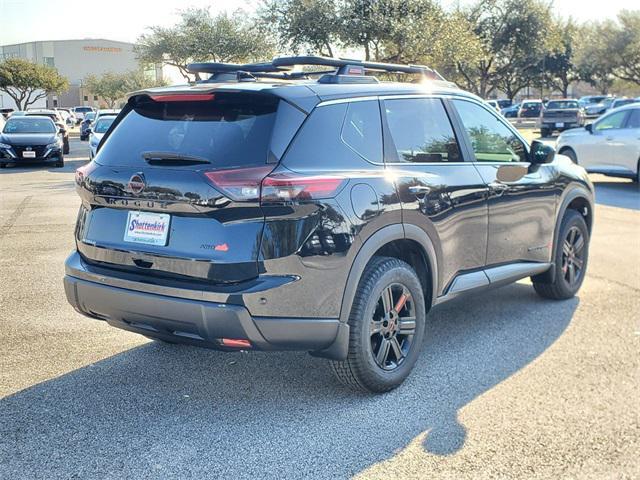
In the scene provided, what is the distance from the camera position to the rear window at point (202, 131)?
12.3ft

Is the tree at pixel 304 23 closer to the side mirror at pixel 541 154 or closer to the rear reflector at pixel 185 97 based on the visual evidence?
the side mirror at pixel 541 154

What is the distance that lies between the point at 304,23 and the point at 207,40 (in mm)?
11469

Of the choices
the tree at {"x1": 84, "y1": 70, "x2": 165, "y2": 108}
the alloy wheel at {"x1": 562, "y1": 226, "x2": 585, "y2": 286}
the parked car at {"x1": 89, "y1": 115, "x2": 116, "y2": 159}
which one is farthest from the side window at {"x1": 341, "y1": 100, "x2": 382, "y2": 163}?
the tree at {"x1": 84, "y1": 70, "x2": 165, "y2": 108}

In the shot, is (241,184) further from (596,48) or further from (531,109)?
(596,48)

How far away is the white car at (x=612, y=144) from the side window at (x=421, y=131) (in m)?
10.7

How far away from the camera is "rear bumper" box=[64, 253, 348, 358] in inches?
143

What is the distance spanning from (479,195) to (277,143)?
187 cm

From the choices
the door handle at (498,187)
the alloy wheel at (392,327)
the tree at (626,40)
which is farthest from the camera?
the tree at (626,40)

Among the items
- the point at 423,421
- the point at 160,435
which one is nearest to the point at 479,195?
the point at 423,421

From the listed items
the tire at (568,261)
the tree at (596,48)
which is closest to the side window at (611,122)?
the tire at (568,261)

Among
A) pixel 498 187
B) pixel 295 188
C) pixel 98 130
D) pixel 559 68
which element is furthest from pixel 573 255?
pixel 559 68

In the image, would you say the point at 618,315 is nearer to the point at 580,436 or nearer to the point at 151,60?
the point at 580,436

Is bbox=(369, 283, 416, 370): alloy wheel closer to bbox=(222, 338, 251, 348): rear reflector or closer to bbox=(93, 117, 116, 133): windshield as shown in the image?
bbox=(222, 338, 251, 348): rear reflector

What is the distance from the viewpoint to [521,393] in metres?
4.35
